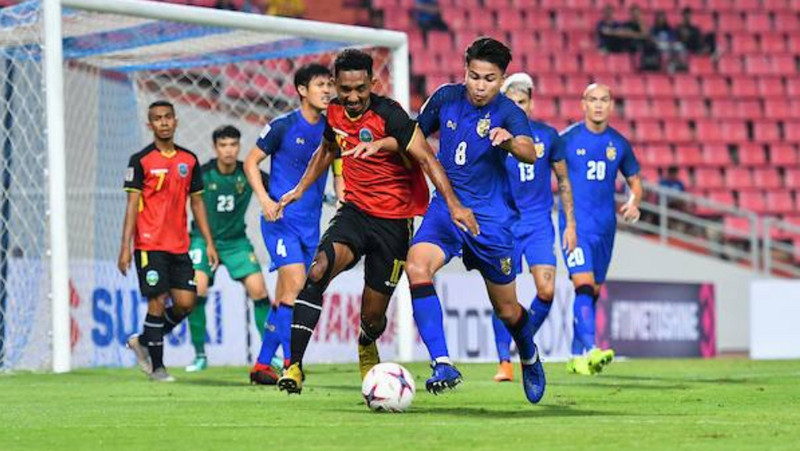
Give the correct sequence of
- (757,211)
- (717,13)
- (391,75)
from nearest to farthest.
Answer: (391,75) → (757,211) → (717,13)

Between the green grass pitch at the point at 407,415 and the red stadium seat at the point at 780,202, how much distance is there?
14249 mm

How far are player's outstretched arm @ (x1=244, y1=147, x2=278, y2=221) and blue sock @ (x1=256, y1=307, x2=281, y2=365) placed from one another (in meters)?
0.96

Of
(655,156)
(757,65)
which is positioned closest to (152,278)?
(655,156)

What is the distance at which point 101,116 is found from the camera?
672 inches

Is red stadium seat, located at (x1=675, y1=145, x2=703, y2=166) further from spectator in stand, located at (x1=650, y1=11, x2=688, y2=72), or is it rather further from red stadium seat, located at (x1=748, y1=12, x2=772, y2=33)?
red stadium seat, located at (x1=748, y1=12, x2=772, y2=33)

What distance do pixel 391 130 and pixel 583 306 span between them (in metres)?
4.68

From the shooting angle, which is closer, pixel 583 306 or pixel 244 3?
pixel 583 306

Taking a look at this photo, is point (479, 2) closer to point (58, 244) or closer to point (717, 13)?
point (717, 13)

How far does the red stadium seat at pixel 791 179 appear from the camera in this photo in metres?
26.9

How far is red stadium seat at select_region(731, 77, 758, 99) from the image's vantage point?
27.9 meters

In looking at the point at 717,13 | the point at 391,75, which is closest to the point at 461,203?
the point at 391,75

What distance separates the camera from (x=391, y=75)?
680 inches

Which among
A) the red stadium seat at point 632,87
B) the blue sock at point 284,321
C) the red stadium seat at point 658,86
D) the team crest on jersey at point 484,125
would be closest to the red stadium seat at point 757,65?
the red stadium seat at point 658,86

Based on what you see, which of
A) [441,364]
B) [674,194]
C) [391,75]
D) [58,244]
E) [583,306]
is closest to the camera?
[441,364]
